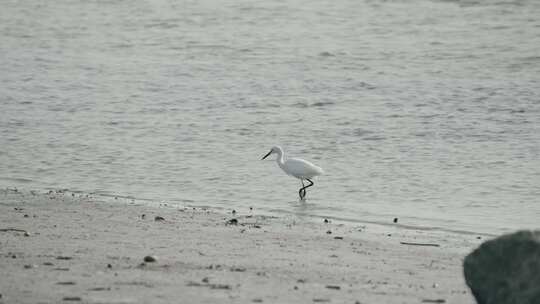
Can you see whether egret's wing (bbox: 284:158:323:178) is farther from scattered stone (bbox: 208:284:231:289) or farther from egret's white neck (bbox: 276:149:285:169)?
scattered stone (bbox: 208:284:231:289)

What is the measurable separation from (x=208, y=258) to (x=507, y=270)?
3.03 meters

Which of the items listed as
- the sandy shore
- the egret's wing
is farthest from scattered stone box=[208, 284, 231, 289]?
the egret's wing

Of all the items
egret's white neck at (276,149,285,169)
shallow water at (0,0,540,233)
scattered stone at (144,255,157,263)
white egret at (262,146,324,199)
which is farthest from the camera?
egret's white neck at (276,149,285,169)

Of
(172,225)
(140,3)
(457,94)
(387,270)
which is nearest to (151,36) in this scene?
(140,3)

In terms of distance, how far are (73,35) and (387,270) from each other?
22989mm

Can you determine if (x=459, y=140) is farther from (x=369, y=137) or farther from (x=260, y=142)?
(x=260, y=142)

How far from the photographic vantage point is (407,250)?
9641 mm

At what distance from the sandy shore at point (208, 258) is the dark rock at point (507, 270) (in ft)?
2.91

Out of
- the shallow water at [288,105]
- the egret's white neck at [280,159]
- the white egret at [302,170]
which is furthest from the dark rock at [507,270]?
the egret's white neck at [280,159]

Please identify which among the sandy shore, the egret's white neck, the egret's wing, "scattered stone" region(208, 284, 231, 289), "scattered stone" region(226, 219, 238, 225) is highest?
"scattered stone" region(208, 284, 231, 289)

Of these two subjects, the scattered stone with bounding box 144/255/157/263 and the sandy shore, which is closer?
Answer: the sandy shore

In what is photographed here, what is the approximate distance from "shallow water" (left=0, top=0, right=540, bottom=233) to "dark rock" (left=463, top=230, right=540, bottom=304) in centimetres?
440

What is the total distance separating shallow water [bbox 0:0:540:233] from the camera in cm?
1340

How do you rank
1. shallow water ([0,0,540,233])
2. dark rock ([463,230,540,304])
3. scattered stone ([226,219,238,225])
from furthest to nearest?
shallow water ([0,0,540,233]), scattered stone ([226,219,238,225]), dark rock ([463,230,540,304])
